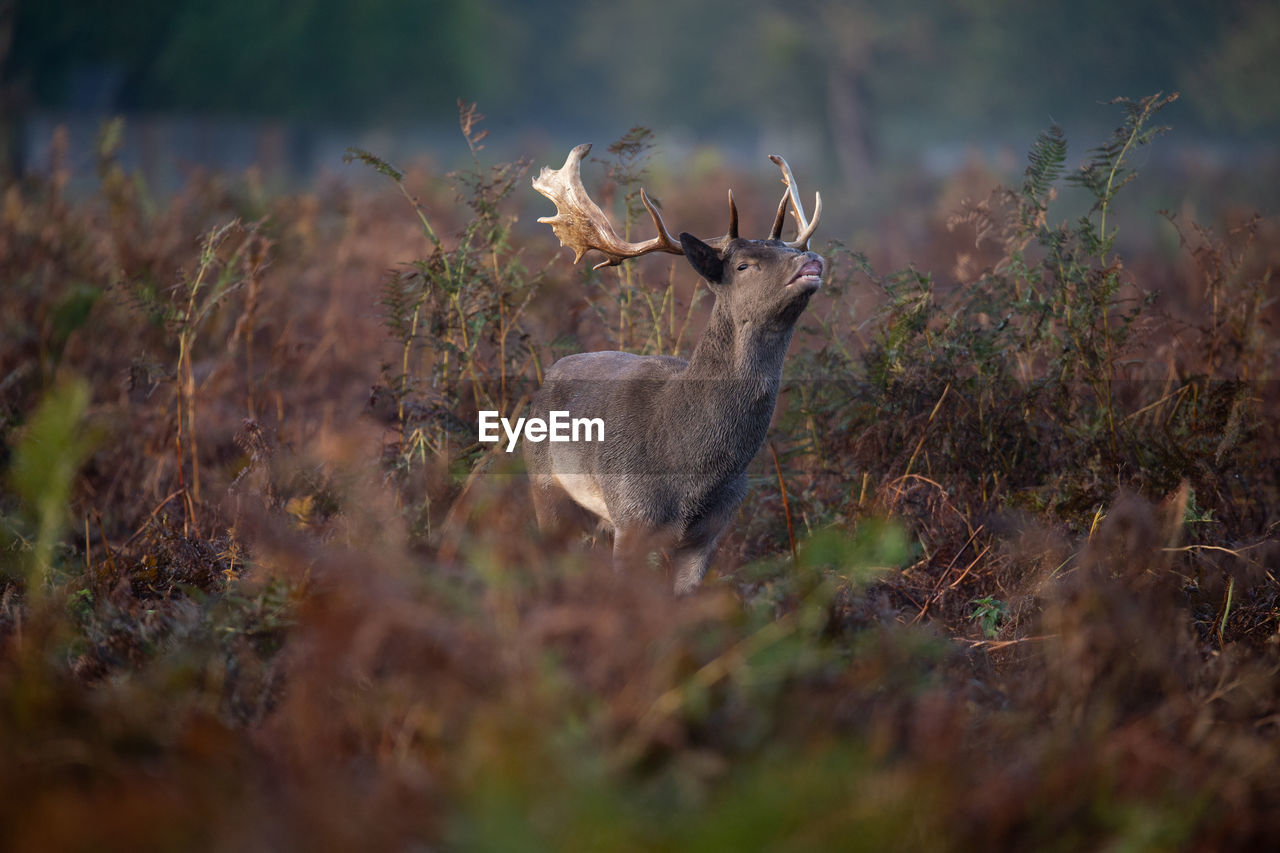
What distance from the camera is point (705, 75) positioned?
5719 cm

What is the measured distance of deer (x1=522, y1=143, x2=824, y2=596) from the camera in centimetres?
524

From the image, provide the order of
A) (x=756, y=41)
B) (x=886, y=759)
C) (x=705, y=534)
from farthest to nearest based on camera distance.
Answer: (x=756, y=41)
(x=705, y=534)
(x=886, y=759)

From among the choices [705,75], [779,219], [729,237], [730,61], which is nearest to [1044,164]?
[779,219]

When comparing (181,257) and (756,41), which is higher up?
(756,41)

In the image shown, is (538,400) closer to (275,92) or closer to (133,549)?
(133,549)

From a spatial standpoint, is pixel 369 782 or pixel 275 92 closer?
pixel 369 782

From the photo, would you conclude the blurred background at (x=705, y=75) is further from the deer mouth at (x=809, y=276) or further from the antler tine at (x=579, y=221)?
the deer mouth at (x=809, y=276)

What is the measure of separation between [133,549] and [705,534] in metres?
3.04

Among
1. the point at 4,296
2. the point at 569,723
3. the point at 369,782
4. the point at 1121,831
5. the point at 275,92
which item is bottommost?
the point at 1121,831

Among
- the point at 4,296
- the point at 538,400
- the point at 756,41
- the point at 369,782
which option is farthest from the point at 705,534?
the point at 756,41

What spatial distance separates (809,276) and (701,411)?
2.74 ft

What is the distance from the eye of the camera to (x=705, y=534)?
5.46 m

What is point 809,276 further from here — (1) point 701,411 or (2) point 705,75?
(2) point 705,75

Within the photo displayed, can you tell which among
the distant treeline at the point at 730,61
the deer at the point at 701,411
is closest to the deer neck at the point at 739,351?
the deer at the point at 701,411
